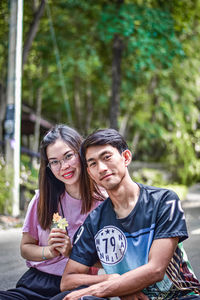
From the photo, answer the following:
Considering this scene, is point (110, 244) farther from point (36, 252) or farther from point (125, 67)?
point (125, 67)

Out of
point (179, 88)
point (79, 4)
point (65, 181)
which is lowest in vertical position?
point (179, 88)

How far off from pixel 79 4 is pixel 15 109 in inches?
223

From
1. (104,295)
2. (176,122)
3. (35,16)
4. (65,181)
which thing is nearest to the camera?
(104,295)

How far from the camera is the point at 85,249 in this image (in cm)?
239

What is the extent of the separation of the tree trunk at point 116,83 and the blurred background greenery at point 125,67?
0.03m

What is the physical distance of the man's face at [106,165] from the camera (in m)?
2.33

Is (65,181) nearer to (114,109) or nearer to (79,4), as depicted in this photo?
(114,109)

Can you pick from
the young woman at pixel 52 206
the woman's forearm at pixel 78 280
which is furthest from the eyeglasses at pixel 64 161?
the woman's forearm at pixel 78 280

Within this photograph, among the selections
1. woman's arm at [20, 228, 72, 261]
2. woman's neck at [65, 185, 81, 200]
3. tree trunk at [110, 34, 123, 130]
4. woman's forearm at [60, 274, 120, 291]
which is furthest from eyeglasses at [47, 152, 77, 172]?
tree trunk at [110, 34, 123, 130]

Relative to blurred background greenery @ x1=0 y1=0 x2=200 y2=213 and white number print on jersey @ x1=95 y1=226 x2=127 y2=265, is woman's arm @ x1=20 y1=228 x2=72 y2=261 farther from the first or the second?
blurred background greenery @ x1=0 y1=0 x2=200 y2=213

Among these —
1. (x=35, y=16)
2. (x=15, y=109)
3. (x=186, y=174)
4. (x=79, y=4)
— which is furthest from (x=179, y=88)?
(x=15, y=109)

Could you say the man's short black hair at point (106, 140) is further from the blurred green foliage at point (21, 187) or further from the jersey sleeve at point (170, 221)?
the blurred green foliage at point (21, 187)

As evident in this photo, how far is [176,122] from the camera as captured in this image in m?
16.7

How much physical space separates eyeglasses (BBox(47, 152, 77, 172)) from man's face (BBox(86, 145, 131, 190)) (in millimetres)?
390
